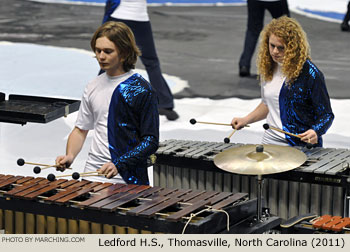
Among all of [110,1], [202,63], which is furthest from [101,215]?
[202,63]

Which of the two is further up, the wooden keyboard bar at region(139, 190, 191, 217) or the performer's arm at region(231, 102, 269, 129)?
the performer's arm at region(231, 102, 269, 129)

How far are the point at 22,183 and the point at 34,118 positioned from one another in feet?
4.33

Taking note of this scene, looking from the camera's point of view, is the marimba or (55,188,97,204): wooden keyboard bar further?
(55,188,97,204): wooden keyboard bar

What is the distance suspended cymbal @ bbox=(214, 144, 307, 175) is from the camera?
5160mm

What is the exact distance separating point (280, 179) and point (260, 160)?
818 mm

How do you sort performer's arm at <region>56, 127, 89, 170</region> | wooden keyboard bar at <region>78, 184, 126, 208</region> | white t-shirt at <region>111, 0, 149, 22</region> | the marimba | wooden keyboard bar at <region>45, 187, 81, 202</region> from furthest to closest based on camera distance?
white t-shirt at <region>111, 0, 149, 22</region> < performer's arm at <region>56, 127, 89, 170</region> < wooden keyboard bar at <region>45, 187, 81, 202</region> < wooden keyboard bar at <region>78, 184, 126, 208</region> < the marimba

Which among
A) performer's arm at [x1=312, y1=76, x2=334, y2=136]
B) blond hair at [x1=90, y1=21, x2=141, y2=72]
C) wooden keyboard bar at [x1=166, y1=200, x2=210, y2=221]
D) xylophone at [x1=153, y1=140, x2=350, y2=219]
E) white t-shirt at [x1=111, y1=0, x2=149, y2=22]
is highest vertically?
blond hair at [x1=90, y1=21, x2=141, y2=72]

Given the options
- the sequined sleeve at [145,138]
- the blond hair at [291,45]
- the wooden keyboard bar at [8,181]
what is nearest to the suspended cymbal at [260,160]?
the sequined sleeve at [145,138]

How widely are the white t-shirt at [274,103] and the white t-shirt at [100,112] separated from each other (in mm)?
1233

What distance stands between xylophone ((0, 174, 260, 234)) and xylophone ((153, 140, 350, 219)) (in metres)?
0.78

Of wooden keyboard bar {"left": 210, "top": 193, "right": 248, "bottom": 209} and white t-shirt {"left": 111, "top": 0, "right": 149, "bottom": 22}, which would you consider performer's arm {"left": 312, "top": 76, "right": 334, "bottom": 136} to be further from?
white t-shirt {"left": 111, "top": 0, "right": 149, "bottom": 22}

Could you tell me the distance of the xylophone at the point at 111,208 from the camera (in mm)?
4832

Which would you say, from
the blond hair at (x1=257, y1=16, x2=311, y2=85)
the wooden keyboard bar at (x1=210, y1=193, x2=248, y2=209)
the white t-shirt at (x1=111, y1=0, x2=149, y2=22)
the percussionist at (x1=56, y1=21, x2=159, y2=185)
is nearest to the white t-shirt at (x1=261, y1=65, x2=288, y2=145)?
the blond hair at (x1=257, y1=16, x2=311, y2=85)

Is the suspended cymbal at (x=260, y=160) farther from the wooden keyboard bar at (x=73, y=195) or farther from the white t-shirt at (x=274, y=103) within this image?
the white t-shirt at (x=274, y=103)
